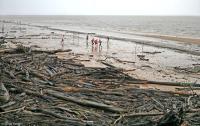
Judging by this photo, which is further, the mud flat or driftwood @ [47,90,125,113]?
driftwood @ [47,90,125,113]

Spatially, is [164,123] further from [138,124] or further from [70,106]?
[70,106]

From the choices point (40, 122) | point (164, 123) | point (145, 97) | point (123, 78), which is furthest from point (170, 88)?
point (40, 122)

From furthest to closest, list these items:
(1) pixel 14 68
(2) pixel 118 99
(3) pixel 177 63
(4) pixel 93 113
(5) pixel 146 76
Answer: (3) pixel 177 63 → (5) pixel 146 76 → (1) pixel 14 68 → (2) pixel 118 99 → (4) pixel 93 113

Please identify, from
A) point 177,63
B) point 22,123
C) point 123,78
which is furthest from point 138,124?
point 177,63

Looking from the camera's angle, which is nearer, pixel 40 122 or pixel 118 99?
pixel 40 122

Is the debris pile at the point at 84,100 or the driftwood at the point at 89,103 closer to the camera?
the debris pile at the point at 84,100

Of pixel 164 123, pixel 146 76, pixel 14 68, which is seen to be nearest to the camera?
pixel 164 123

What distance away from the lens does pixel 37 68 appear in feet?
53.7

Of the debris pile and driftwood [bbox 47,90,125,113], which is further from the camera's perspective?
driftwood [bbox 47,90,125,113]

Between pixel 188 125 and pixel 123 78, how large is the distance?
626cm

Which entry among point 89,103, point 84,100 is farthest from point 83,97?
point 89,103

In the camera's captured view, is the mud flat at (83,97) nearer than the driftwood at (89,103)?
Yes

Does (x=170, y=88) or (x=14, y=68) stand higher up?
(x=14, y=68)

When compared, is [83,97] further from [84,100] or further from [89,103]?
[89,103]
